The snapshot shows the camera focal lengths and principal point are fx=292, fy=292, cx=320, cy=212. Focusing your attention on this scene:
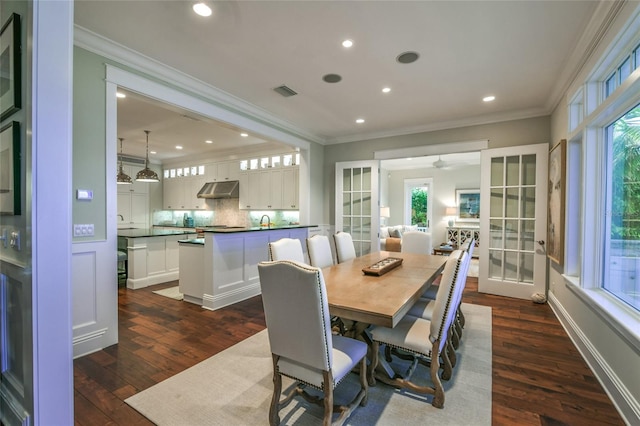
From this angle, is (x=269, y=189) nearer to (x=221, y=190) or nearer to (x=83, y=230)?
(x=221, y=190)

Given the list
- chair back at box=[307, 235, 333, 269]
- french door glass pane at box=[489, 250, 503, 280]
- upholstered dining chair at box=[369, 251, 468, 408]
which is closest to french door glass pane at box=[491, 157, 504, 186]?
french door glass pane at box=[489, 250, 503, 280]

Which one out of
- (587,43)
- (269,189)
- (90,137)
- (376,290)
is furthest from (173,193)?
(587,43)

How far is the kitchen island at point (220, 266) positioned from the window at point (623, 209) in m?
3.82

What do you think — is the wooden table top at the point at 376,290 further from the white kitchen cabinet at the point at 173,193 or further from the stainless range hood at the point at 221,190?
the white kitchen cabinet at the point at 173,193

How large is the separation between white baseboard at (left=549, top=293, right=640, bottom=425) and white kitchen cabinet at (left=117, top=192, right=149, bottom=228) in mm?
9114

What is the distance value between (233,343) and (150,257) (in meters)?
2.86

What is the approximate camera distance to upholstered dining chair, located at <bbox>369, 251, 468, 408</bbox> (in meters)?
1.82

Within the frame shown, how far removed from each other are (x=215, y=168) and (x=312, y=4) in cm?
608

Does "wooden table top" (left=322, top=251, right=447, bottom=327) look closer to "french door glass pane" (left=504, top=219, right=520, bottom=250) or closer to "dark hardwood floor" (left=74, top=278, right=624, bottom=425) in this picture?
"dark hardwood floor" (left=74, top=278, right=624, bottom=425)

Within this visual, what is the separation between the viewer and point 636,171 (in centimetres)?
206

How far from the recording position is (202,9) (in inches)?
83.0

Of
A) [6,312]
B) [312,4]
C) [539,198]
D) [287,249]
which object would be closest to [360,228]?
[539,198]

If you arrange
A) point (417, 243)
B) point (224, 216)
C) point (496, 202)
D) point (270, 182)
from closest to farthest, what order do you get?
1. point (417, 243)
2. point (496, 202)
3. point (270, 182)
4. point (224, 216)

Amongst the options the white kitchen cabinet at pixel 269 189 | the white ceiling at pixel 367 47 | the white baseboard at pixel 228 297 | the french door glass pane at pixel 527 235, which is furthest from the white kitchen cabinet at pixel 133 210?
the french door glass pane at pixel 527 235
